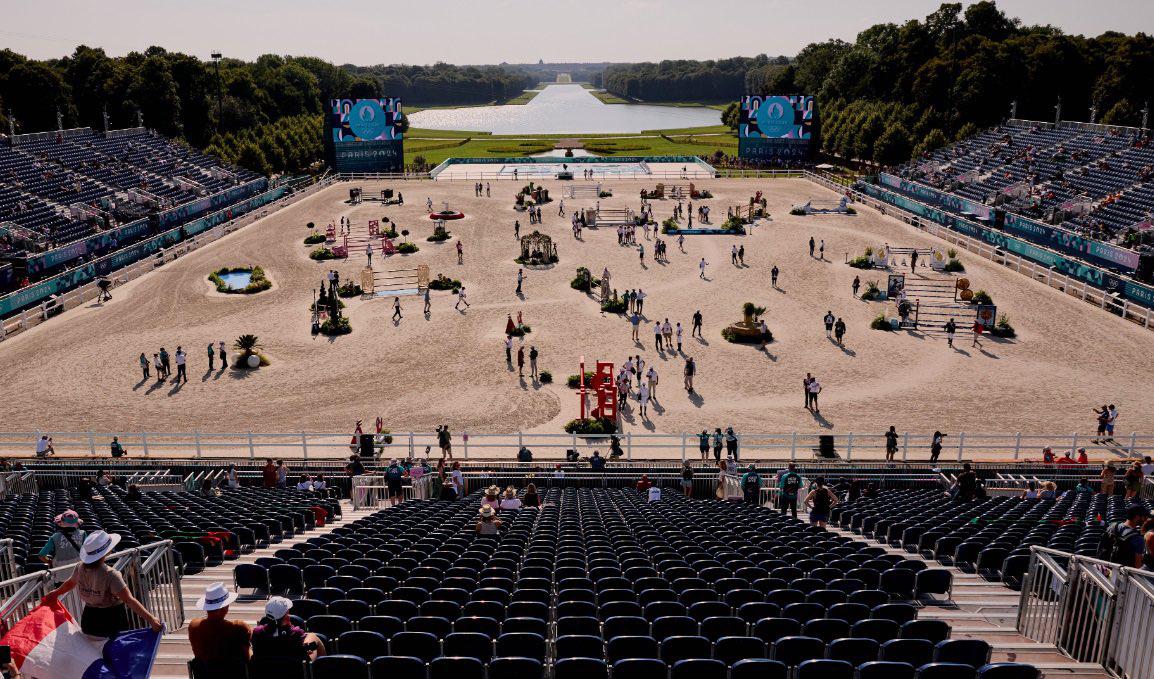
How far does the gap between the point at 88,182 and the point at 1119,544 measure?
64.9 metres

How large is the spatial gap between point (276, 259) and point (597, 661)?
160 ft

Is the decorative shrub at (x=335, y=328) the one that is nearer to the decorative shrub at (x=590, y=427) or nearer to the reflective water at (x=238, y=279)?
the reflective water at (x=238, y=279)

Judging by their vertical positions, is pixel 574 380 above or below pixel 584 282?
below

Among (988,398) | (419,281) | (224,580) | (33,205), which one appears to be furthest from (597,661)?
(33,205)

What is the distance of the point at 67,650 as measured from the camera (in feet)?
20.3

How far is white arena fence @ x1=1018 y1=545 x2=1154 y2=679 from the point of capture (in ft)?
Result: 25.1

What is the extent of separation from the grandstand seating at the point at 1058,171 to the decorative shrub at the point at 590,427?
33.6 metres

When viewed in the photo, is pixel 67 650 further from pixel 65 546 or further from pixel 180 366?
pixel 180 366

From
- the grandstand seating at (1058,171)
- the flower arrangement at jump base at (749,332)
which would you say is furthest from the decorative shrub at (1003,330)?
the grandstand seating at (1058,171)

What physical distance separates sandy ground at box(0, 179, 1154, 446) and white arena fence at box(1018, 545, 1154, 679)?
17168 mm

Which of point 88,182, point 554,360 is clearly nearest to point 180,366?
point 554,360

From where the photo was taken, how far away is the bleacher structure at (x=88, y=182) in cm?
4769

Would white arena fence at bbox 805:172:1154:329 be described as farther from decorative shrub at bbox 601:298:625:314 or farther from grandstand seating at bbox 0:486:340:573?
grandstand seating at bbox 0:486:340:573

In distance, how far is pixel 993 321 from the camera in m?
35.0
